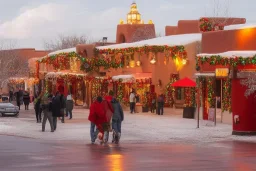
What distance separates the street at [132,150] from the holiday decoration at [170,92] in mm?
15531

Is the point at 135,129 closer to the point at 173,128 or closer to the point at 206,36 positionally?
the point at 173,128

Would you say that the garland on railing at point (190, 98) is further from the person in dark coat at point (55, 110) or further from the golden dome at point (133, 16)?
the golden dome at point (133, 16)

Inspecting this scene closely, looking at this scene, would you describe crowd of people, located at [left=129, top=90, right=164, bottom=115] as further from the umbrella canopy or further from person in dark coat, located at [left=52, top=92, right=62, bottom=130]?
person in dark coat, located at [left=52, top=92, right=62, bottom=130]

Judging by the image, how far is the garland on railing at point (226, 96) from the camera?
41.2 metres

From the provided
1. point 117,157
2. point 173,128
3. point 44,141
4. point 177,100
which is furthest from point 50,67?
point 117,157

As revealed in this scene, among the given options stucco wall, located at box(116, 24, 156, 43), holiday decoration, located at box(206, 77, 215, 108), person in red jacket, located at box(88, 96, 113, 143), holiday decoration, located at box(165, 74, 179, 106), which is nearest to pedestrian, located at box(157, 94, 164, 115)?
holiday decoration, located at box(165, 74, 179, 106)

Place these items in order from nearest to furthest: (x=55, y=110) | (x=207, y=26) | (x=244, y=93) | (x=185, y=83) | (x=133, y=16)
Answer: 1. (x=244, y=93)
2. (x=55, y=110)
3. (x=207, y=26)
4. (x=185, y=83)
5. (x=133, y=16)

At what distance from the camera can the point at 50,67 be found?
85.5m

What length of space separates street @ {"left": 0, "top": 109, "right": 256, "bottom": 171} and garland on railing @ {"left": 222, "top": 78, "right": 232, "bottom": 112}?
391 cm

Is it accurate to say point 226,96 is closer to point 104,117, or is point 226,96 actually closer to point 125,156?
point 104,117

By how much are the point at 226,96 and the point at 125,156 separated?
19.9 m

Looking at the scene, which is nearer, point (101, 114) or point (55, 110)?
point (101, 114)

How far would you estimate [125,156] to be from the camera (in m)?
22.4

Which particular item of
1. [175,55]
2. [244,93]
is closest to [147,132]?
[244,93]
